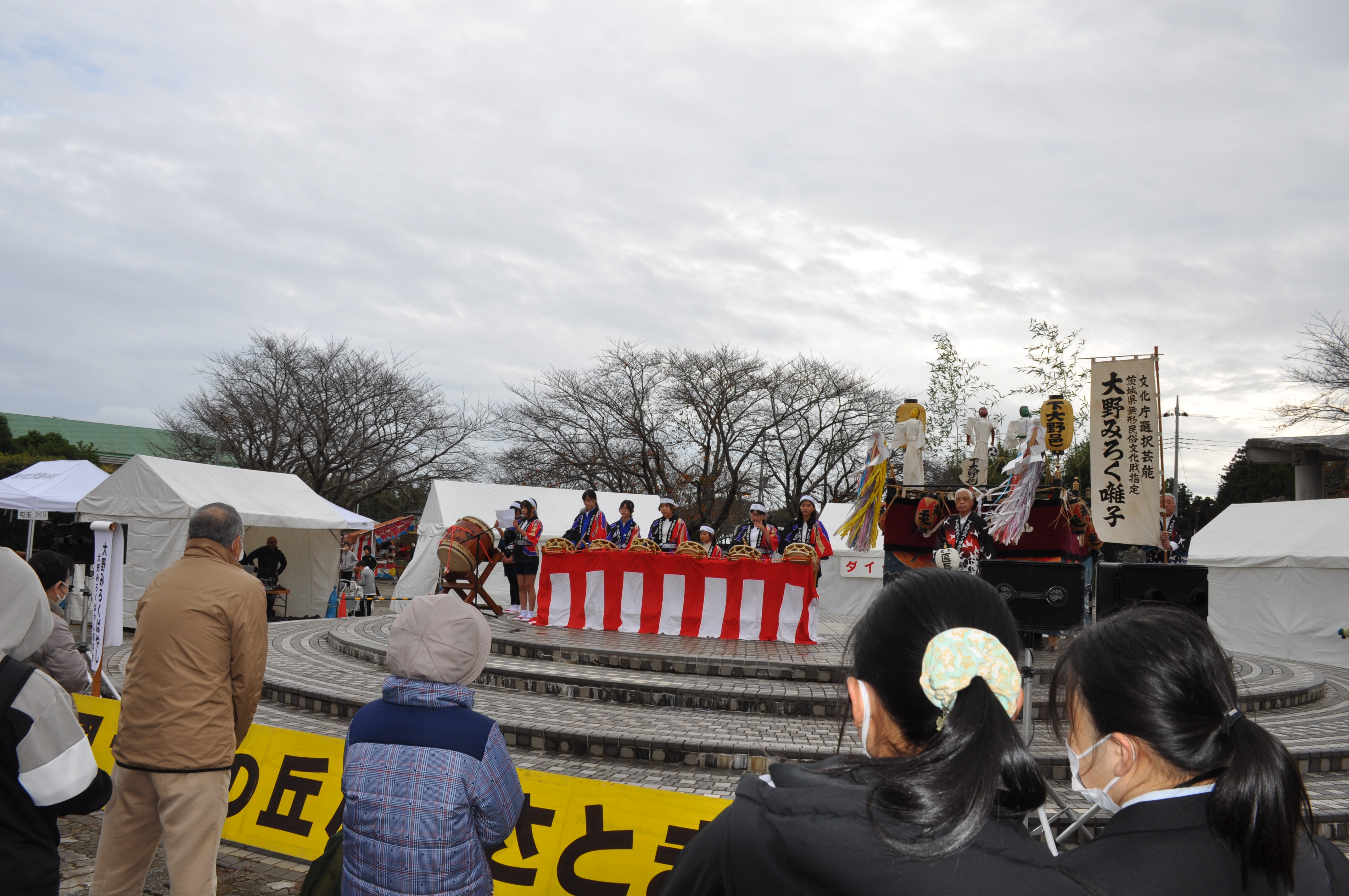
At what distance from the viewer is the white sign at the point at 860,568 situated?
17234mm

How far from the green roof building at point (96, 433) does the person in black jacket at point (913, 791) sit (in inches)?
2288

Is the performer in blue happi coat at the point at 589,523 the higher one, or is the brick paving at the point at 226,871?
the performer in blue happi coat at the point at 589,523

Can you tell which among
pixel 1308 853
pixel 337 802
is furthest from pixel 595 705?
pixel 1308 853

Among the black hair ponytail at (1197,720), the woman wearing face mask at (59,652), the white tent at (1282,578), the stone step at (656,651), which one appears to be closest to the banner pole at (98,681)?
Result: the woman wearing face mask at (59,652)

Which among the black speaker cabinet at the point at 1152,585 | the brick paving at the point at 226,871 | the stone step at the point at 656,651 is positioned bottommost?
the brick paving at the point at 226,871

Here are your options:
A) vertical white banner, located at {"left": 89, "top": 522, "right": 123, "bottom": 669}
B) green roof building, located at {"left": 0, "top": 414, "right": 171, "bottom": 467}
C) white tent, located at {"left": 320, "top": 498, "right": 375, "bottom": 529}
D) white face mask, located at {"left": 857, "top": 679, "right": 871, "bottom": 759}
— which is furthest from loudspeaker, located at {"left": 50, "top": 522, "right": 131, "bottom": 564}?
green roof building, located at {"left": 0, "top": 414, "right": 171, "bottom": 467}

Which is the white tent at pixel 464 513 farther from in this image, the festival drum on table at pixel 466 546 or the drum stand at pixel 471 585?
the festival drum on table at pixel 466 546

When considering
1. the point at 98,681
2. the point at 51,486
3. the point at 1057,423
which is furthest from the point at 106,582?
the point at 51,486

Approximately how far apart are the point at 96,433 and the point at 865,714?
66.5 m

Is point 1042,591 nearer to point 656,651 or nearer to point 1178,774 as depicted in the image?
point 1178,774

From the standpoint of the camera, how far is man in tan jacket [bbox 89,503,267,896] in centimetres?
306

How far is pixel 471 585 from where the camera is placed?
1175 cm

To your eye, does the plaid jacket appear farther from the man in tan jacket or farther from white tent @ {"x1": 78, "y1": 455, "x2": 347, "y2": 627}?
white tent @ {"x1": 78, "y1": 455, "x2": 347, "y2": 627}

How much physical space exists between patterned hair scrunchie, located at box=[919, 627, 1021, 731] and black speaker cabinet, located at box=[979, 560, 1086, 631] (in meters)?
4.26
